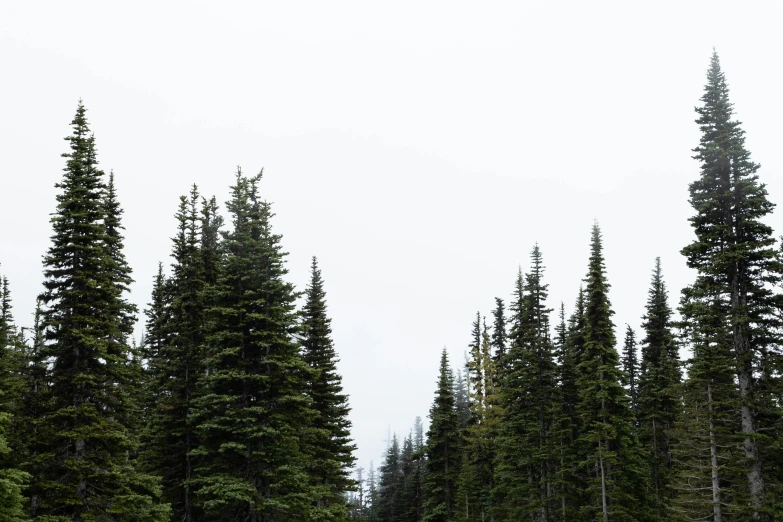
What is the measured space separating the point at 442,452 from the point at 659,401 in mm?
20686

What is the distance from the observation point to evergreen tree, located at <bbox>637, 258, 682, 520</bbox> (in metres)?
49.8

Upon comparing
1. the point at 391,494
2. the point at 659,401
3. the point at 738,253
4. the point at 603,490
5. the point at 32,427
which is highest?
the point at 738,253

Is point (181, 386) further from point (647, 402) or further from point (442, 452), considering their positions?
point (647, 402)

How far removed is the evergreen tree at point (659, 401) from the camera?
49.8 metres

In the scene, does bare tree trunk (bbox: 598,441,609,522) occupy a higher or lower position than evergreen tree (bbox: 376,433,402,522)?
higher

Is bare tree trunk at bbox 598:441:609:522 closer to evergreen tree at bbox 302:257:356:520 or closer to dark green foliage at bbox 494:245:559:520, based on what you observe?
dark green foliage at bbox 494:245:559:520

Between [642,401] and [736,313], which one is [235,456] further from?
[642,401]

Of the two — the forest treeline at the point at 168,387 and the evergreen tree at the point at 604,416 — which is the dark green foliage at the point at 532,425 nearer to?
the evergreen tree at the point at 604,416

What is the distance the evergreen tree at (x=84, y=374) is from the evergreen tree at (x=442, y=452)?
36.6 metres

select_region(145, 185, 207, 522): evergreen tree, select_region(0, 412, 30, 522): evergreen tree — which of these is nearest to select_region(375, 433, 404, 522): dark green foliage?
select_region(145, 185, 207, 522): evergreen tree

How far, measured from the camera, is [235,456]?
25.4 m

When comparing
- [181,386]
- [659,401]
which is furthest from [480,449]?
[181,386]

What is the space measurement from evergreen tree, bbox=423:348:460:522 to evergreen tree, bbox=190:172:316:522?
99.2 ft

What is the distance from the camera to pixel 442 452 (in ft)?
187
